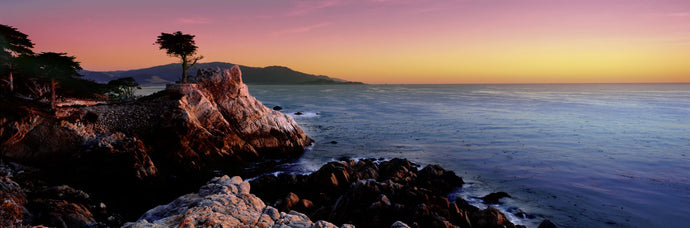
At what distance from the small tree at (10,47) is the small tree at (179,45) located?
9924 millimetres

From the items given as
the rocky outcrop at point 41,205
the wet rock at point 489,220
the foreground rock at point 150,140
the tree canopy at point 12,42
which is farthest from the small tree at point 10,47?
the wet rock at point 489,220

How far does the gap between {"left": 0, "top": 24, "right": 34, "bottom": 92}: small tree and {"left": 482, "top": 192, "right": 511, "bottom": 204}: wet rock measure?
26675 millimetres

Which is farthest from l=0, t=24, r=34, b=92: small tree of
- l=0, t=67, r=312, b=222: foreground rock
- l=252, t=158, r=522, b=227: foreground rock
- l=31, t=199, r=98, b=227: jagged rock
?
l=252, t=158, r=522, b=227: foreground rock

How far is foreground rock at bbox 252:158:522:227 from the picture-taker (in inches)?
427

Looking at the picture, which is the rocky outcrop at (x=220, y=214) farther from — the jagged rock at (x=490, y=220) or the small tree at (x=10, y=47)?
the small tree at (x=10, y=47)

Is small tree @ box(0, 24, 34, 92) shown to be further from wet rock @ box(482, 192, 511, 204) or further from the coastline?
wet rock @ box(482, 192, 511, 204)

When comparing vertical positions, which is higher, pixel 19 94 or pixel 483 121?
pixel 19 94

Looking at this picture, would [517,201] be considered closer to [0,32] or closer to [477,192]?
[477,192]

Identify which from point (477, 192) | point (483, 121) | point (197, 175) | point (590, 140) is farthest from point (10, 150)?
point (483, 121)

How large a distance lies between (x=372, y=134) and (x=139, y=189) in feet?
74.6

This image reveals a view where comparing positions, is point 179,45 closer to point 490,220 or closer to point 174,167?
point 174,167

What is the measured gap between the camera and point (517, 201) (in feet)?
50.9

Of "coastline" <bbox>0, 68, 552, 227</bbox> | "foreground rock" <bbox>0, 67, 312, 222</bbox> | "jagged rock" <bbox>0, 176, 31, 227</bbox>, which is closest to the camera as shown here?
"jagged rock" <bbox>0, 176, 31, 227</bbox>

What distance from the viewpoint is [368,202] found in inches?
460
